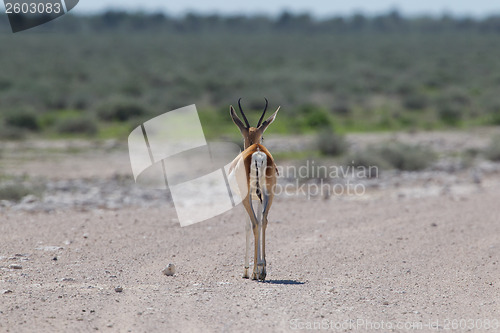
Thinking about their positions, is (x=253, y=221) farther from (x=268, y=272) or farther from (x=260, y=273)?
(x=268, y=272)

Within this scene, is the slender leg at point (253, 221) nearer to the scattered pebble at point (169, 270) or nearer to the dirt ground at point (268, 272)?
the dirt ground at point (268, 272)

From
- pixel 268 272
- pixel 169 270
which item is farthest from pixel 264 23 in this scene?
pixel 169 270

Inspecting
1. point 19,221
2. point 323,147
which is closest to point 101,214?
point 19,221

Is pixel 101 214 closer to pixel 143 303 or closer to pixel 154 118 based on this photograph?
pixel 143 303

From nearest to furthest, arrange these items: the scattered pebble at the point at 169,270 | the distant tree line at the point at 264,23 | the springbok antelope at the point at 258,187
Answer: the springbok antelope at the point at 258,187 < the scattered pebble at the point at 169,270 < the distant tree line at the point at 264,23

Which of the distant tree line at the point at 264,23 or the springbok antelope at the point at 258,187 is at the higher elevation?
the springbok antelope at the point at 258,187

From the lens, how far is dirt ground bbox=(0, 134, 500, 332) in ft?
20.1

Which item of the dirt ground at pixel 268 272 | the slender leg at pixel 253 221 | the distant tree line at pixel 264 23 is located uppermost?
the slender leg at pixel 253 221

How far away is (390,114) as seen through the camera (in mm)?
31266

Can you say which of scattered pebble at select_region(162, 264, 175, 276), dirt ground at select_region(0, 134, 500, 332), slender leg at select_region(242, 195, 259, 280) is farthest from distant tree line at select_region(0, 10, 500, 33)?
slender leg at select_region(242, 195, 259, 280)

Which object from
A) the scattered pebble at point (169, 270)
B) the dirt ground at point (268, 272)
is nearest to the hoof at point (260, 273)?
the dirt ground at point (268, 272)

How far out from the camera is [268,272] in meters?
8.21

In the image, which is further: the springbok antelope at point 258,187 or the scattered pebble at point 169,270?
the scattered pebble at point 169,270

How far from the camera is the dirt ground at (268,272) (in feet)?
20.1
